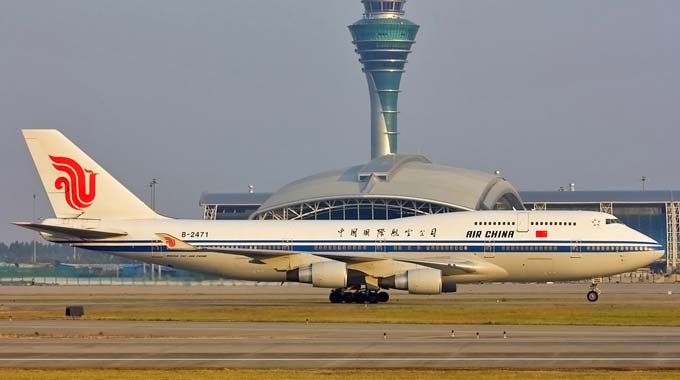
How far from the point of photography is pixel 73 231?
60.8 m

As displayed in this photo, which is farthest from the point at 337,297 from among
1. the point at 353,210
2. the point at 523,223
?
the point at 353,210

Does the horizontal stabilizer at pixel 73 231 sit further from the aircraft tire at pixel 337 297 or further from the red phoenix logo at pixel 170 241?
the aircraft tire at pixel 337 297

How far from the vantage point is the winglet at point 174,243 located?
6147cm

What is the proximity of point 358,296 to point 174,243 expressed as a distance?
31.1 ft

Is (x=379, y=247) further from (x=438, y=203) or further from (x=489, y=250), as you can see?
(x=438, y=203)

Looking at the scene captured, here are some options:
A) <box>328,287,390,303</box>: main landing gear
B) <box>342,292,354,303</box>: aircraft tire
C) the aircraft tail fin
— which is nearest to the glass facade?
the aircraft tail fin

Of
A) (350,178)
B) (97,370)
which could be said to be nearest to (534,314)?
(97,370)

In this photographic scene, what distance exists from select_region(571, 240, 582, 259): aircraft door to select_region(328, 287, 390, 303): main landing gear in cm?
916

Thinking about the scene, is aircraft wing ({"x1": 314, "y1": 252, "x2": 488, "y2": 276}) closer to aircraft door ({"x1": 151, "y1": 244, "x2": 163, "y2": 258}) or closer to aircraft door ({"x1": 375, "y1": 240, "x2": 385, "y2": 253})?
aircraft door ({"x1": 375, "y1": 240, "x2": 385, "y2": 253})

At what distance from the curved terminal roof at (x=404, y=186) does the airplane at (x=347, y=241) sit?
57.7 metres

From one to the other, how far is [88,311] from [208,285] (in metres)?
30.4

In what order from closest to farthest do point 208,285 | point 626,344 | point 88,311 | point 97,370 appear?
point 97,370, point 626,344, point 88,311, point 208,285

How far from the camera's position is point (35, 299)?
65.1 meters

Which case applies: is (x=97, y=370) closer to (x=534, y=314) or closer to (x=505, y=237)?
(x=534, y=314)
